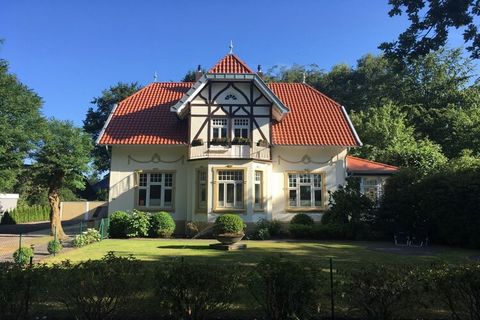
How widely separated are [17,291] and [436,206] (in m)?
17.6

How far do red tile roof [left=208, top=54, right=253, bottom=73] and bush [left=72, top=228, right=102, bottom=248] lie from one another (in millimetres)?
10250

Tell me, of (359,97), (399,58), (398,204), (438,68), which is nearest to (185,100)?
(398,204)

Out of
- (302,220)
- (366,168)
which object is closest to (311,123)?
(366,168)

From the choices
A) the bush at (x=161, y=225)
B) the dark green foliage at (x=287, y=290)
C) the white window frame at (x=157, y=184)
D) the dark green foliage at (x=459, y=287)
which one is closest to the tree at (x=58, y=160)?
the white window frame at (x=157, y=184)

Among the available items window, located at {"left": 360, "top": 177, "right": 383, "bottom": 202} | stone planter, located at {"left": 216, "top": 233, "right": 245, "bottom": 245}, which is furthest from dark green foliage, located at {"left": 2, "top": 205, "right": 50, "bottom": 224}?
window, located at {"left": 360, "top": 177, "right": 383, "bottom": 202}

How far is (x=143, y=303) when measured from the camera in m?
7.82

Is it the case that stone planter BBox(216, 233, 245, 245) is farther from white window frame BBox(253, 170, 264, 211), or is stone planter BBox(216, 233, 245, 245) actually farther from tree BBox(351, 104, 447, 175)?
tree BBox(351, 104, 447, 175)

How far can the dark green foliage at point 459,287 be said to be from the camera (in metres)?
6.10

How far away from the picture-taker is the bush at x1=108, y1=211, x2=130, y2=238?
73.7 feet

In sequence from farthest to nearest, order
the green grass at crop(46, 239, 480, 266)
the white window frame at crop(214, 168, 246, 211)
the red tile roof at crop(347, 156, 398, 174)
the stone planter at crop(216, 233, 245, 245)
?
the red tile roof at crop(347, 156, 398, 174) → the white window frame at crop(214, 168, 246, 211) → the stone planter at crop(216, 233, 245, 245) → the green grass at crop(46, 239, 480, 266)

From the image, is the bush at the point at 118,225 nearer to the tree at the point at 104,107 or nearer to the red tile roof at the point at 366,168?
the red tile roof at the point at 366,168

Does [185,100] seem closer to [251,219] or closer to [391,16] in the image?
[251,219]

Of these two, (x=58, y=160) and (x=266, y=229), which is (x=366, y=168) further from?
(x=58, y=160)

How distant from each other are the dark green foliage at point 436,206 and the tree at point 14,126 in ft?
70.7
